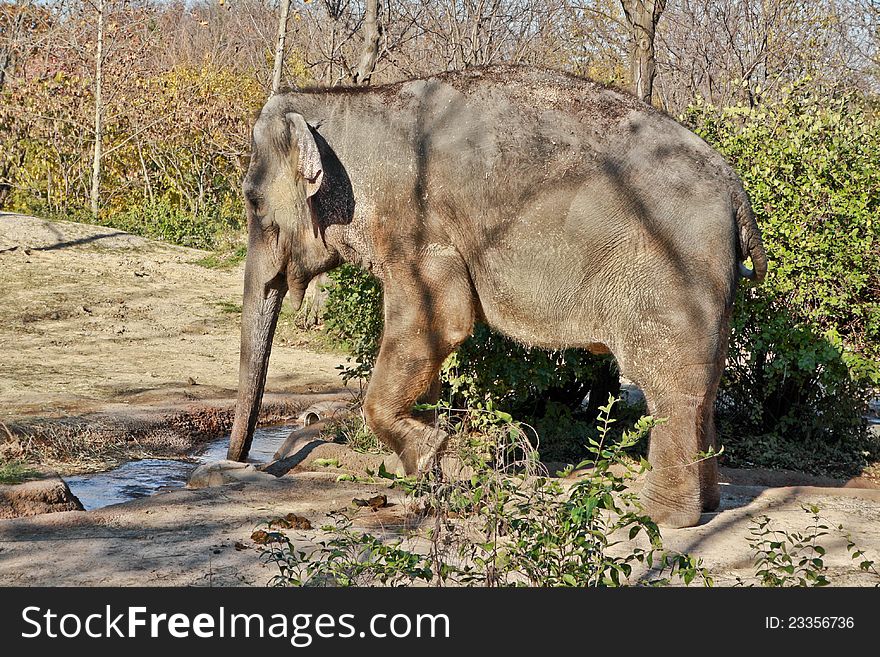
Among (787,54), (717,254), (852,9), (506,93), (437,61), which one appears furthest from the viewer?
(437,61)

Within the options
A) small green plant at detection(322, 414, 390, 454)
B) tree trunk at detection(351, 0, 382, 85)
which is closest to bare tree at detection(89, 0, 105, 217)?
tree trunk at detection(351, 0, 382, 85)

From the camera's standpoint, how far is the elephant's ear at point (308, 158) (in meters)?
6.04

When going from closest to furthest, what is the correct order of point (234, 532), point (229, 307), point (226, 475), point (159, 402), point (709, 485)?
point (234, 532), point (709, 485), point (226, 475), point (159, 402), point (229, 307)

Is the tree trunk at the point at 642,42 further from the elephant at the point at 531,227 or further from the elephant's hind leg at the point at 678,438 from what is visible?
the elephant's hind leg at the point at 678,438

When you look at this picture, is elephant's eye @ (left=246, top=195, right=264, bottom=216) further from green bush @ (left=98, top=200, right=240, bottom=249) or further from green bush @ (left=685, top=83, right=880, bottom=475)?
green bush @ (left=98, top=200, right=240, bottom=249)

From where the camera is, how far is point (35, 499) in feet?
19.9

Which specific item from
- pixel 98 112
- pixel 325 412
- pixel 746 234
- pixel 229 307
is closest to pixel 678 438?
pixel 746 234

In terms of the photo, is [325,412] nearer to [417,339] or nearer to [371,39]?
[417,339]

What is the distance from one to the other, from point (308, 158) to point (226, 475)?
212cm

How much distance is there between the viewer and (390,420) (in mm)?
6242

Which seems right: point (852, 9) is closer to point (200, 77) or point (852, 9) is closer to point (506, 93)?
point (200, 77)

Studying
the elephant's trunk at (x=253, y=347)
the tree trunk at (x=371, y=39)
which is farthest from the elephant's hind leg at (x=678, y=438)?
the tree trunk at (x=371, y=39)

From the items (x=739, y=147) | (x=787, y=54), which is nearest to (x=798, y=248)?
(x=739, y=147)
